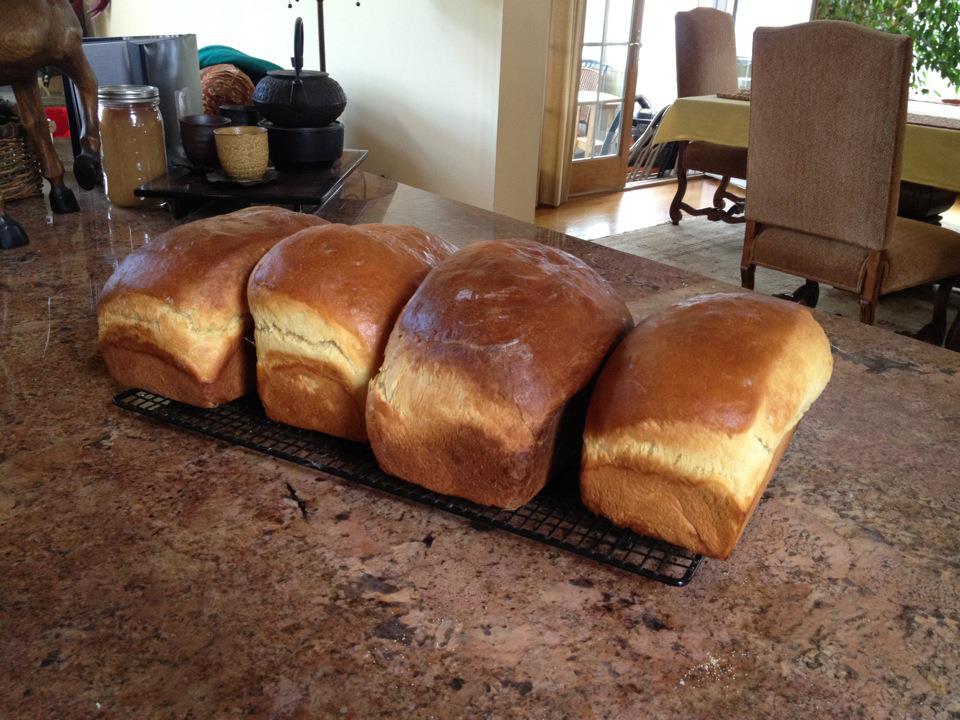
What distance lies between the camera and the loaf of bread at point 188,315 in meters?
0.74

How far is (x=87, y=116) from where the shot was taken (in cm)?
137

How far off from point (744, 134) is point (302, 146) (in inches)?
126

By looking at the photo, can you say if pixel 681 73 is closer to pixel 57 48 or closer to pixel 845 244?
pixel 845 244

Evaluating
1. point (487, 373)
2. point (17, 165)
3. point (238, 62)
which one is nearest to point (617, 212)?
point (238, 62)

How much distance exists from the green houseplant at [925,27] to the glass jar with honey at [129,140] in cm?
611

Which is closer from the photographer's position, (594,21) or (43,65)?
(43,65)

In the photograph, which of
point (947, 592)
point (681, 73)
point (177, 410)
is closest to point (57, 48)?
point (177, 410)

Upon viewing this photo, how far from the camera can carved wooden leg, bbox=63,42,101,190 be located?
1329mm

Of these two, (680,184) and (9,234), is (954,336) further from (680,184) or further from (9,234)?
(9,234)

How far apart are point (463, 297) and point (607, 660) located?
28cm

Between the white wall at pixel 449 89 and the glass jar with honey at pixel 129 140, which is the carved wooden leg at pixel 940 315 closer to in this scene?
the white wall at pixel 449 89

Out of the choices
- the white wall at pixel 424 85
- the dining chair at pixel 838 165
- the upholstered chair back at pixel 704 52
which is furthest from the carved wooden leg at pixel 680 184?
the white wall at pixel 424 85

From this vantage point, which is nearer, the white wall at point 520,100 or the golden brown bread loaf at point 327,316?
the golden brown bread loaf at point 327,316

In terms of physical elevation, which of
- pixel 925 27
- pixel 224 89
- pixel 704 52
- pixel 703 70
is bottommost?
pixel 224 89
